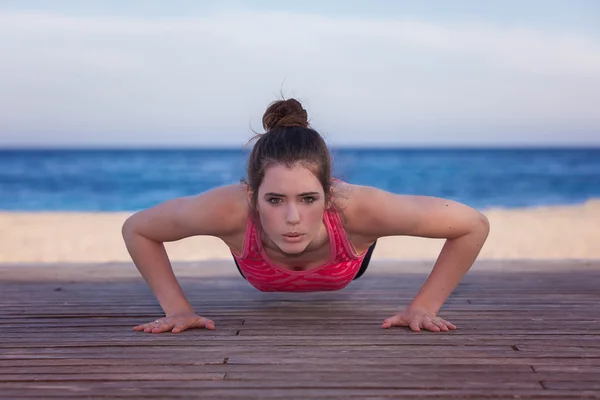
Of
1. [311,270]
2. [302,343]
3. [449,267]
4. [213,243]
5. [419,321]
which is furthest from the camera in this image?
[213,243]

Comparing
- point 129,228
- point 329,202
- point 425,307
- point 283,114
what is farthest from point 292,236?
point 129,228

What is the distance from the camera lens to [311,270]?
140 inches

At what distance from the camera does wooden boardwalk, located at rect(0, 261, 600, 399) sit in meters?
2.40

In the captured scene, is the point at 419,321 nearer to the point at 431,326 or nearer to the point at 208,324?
the point at 431,326

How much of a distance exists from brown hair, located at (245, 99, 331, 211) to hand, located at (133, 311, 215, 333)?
57cm

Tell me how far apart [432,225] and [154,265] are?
135 centimetres

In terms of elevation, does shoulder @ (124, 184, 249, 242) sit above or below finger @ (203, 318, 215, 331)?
above

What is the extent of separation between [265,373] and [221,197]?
1087 millimetres

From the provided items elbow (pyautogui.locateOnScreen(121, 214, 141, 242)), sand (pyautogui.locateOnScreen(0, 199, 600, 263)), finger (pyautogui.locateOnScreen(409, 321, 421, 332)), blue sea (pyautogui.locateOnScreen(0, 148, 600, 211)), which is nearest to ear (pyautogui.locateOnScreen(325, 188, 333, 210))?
finger (pyautogui.locateOnScreen(409, 321, 421, 332))

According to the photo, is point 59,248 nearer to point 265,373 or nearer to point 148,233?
point 148,233

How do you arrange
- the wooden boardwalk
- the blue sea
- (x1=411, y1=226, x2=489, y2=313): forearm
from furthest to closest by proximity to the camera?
the blue sea
(x1=411, y1=226, x2=489, y2=313): forearm
the wooden boardwalk

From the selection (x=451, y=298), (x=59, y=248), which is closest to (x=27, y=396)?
(x=451, y=298)

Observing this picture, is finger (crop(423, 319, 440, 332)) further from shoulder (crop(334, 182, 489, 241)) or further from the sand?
the sand

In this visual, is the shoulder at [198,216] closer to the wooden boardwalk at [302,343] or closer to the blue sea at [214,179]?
the wooden boardwalk at [302,343]
